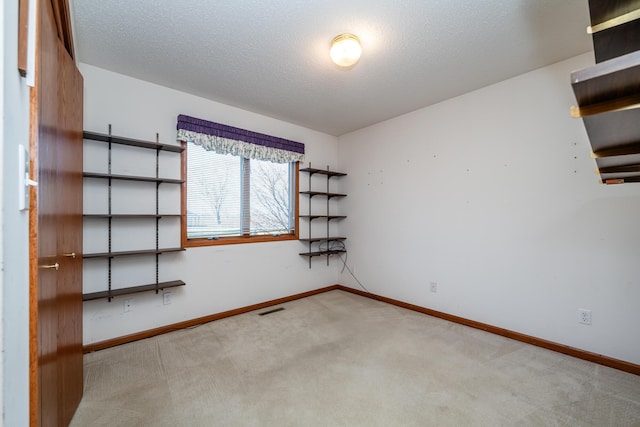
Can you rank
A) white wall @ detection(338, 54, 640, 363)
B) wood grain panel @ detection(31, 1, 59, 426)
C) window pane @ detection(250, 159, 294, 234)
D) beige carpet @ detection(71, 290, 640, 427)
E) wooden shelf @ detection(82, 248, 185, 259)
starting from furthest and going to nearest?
window pane @ detection(250, 159, 294, 234) → wooden shelf @ detection(82, 248, 185, 259) → white wall @ detection(338, 54, 640, 363) → beige carpet @ detection(71, 290, 640, 427) → wood grain panel @ detection(31, 1, 59, 426)

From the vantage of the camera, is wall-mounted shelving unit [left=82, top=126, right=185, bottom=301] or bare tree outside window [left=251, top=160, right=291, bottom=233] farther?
bare tree outside window [left=251, top=160, right=291, bottom=233]

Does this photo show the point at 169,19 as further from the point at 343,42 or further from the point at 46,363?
the point at 46,363

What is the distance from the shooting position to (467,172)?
297 centimetres

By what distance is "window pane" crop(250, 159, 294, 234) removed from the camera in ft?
11.7

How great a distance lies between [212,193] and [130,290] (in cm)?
127

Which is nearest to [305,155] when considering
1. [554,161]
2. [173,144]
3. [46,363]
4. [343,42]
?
[173,144]

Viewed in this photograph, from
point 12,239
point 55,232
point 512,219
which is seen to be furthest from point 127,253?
point 512,219

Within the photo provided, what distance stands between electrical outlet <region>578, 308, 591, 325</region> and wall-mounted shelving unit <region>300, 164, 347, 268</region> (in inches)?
107

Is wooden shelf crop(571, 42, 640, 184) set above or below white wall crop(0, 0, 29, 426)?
above

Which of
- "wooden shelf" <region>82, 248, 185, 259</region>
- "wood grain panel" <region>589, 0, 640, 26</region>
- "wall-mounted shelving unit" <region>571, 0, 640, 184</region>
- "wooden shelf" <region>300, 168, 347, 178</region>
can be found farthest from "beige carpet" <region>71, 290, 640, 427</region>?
"wooden shelf" <region>300, 168, 347, 178</region>

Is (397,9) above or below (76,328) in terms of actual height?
above

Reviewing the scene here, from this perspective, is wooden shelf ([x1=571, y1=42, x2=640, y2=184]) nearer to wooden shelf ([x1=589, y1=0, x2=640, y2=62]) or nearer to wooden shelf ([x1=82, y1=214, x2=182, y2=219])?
wooden shelf ([x1=589, y1=0, x2=640, y2=62])

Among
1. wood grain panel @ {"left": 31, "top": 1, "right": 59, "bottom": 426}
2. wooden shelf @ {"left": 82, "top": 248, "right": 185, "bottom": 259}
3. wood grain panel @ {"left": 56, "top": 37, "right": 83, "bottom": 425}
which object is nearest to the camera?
wood grain panel @ {"left": 31, "top": 1, "right": 59, "bottom": 426}

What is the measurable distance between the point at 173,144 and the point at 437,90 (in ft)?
9.37
